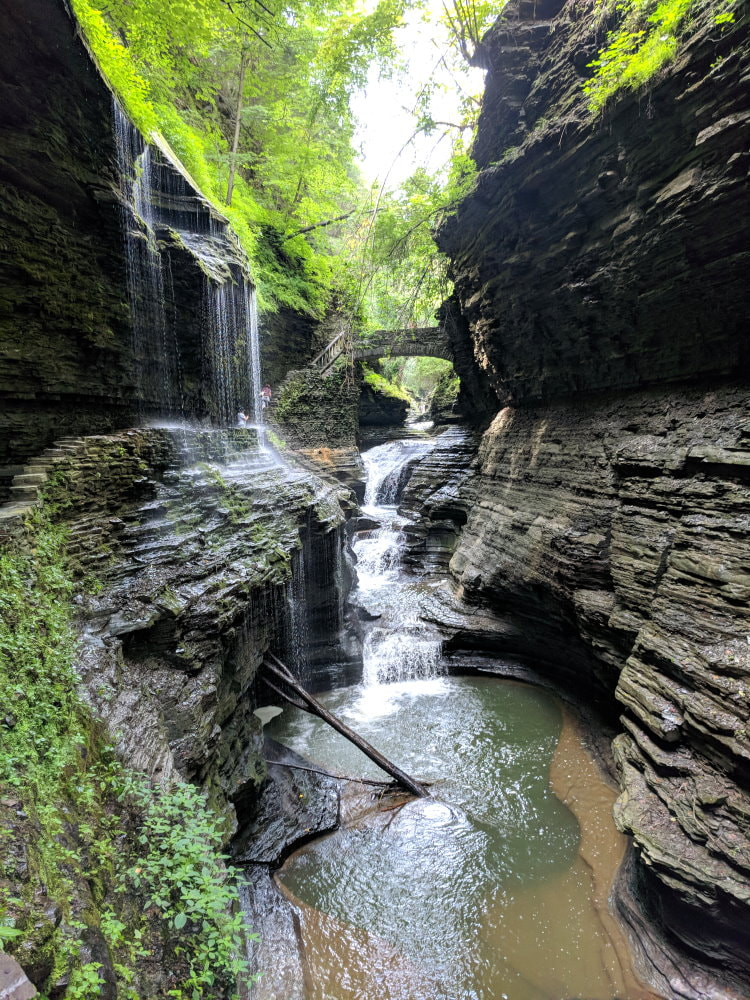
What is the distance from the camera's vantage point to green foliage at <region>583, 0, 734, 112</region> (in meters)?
5.37

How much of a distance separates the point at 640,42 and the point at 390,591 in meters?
12.3

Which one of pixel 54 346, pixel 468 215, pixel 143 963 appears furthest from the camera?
pixel 468 215

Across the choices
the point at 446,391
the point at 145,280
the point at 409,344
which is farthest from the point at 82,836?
the point at 446,391

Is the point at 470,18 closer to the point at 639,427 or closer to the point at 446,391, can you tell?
the point at 639,427

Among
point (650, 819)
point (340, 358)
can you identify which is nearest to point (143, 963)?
point (650, 819)

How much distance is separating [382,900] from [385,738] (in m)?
2.78

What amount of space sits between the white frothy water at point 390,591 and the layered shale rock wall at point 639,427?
1267 millimetres

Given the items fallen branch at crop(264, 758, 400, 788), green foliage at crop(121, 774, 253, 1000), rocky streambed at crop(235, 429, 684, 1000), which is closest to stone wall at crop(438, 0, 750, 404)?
rocky streambed at crop(235, 429, 684, 1000)

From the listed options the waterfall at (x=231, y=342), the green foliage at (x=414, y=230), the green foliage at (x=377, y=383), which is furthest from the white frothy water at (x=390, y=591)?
the green foliage at (x=414, y=230)

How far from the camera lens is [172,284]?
998 cm

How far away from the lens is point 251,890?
16.5 ft

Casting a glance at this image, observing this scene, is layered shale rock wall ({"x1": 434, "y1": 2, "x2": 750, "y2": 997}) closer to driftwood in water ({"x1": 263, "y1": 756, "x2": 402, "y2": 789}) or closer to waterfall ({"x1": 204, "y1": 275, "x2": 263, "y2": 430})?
driftwood in water ({"x1": 263, "y1": 756, "x2": 402, "y2": 789})

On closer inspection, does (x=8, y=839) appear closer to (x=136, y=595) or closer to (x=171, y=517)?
(x=136, y=595)

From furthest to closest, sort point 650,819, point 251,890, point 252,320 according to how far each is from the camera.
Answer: point 252,320, point 251,890, point 650,819
